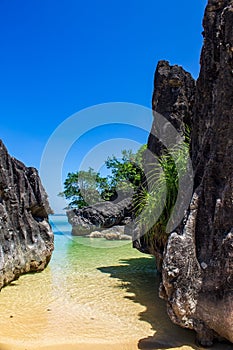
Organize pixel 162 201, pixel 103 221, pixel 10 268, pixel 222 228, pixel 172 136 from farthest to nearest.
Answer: pixel 103 221 < pixel 172 136 < pixel 10 268 < pixel 162 201 < pixel 222 228

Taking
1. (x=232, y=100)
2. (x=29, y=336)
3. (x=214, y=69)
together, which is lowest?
(x=29, y=336)

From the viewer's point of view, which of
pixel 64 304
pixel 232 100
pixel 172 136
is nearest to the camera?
pixel 232 100

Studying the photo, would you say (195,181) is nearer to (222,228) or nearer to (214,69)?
(222,228)

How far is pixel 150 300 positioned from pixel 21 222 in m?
3.71

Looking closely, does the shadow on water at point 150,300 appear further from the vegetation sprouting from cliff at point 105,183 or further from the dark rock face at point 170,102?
the vegetation sprouting from cliff at point 105,183

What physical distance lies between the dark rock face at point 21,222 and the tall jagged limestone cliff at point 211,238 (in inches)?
142

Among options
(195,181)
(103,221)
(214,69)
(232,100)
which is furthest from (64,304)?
(103,221)

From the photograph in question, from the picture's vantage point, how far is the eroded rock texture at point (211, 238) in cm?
300

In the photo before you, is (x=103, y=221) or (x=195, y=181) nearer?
(x=195, y=181)

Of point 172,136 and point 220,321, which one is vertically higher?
point 172,136

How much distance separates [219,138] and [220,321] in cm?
194

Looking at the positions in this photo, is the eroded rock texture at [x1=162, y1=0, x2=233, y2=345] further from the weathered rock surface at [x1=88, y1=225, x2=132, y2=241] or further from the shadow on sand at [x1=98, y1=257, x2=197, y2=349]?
the weathered rock surface at [x1=88, y1=225, x2=132, y2=241]

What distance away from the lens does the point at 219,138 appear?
347cm

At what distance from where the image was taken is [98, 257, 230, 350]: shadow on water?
3.22 meters
